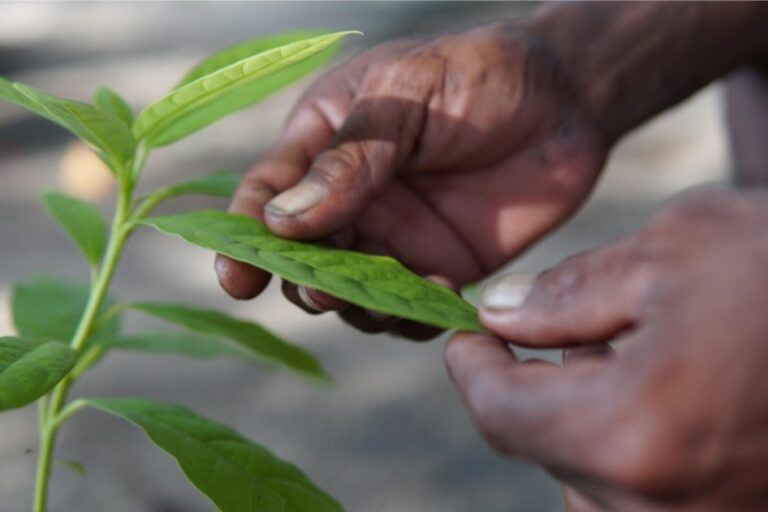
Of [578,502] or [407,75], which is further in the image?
[407,75]

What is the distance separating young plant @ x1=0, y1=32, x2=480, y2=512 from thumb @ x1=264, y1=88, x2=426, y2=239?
0.35ft

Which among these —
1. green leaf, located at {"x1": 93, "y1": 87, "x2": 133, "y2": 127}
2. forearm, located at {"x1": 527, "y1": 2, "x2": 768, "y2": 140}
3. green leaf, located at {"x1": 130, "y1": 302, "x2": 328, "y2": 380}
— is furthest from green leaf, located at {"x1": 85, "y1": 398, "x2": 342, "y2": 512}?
forearm, located at {"x1": 527, "y1": 2, "x2": 768, "y2": 140}

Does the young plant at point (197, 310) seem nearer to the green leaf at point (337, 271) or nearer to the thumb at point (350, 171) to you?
the green leaf at point (337, 271)

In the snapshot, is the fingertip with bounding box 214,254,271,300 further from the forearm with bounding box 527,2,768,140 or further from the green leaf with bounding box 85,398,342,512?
the forearm with bounding box 527,2,768,140

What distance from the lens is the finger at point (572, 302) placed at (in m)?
0.88

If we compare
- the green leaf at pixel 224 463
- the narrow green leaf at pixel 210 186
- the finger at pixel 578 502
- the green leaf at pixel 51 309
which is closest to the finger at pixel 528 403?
the finger at pixel 578 502

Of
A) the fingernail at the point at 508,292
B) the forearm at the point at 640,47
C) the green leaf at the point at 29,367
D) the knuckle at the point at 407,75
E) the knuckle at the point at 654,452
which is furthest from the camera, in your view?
the forearm at the point at 640,47

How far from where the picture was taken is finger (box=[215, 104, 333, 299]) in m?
1.24

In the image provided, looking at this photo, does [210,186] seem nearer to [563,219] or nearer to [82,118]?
[82,118]

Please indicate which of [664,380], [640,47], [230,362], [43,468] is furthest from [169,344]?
[230,362]

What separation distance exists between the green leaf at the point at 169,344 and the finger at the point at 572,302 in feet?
1.61

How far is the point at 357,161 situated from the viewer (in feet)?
4.52

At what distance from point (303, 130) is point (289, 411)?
1.29 m

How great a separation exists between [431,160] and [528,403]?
800 millimetres
